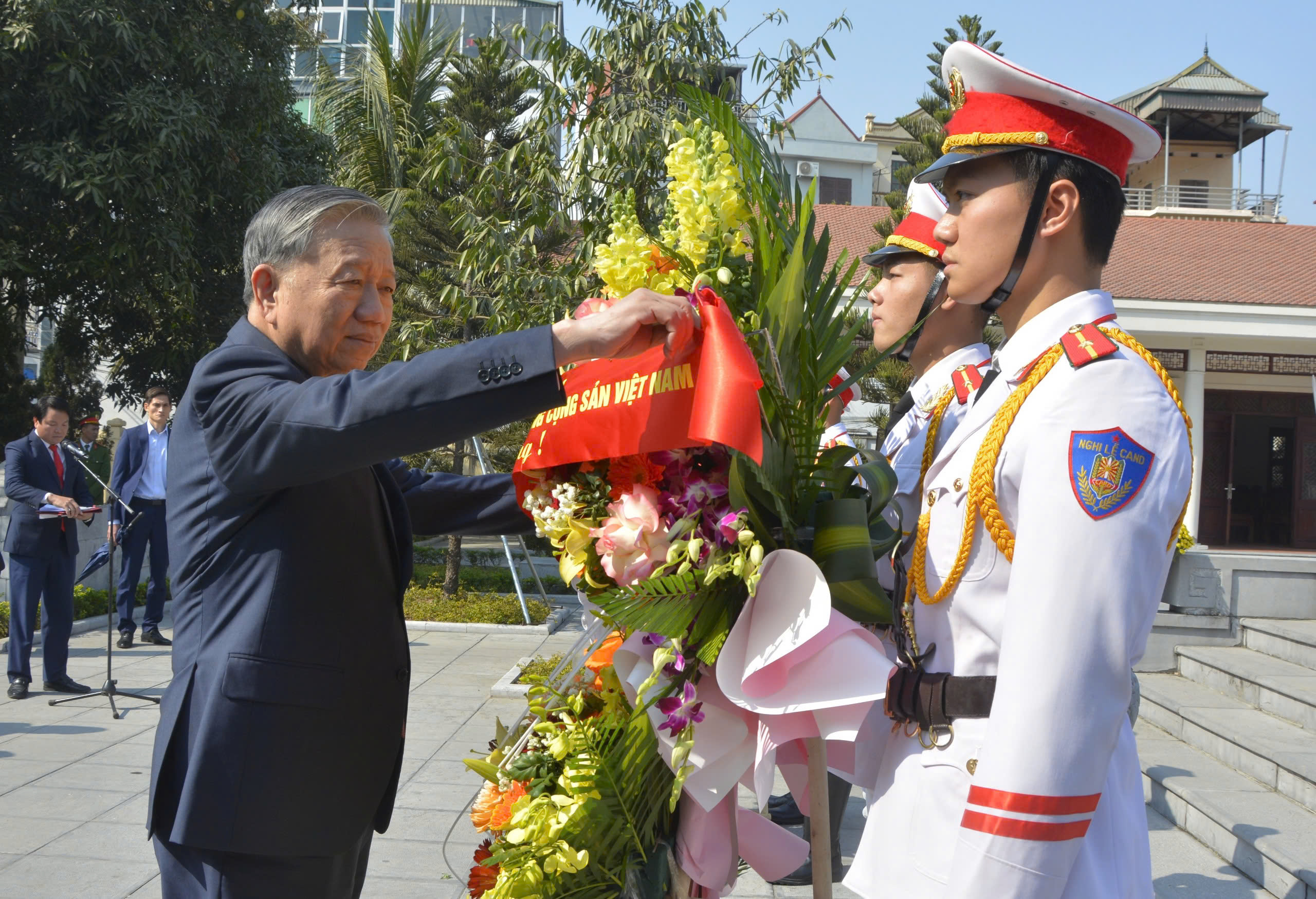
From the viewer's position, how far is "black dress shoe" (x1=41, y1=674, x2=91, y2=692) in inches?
254

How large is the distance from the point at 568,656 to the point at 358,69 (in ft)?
50.9

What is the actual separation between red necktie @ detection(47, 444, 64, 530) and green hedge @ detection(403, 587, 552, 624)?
3141 mm

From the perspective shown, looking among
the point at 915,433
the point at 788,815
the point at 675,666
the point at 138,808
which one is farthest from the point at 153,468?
the point at 675,666

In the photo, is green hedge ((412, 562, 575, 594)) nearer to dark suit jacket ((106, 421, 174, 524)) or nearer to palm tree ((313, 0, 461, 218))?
dark suit jacket ((106, 421, 174, 524))

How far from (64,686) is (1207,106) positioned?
29.1 m

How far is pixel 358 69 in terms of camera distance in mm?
15461

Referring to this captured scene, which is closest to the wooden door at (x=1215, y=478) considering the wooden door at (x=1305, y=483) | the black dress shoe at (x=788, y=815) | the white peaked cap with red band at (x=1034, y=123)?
the wooden door at (x=1305, y=483)

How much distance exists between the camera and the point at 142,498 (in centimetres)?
798

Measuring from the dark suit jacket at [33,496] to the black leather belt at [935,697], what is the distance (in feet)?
21.2

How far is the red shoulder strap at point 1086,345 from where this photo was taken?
1.37 metres

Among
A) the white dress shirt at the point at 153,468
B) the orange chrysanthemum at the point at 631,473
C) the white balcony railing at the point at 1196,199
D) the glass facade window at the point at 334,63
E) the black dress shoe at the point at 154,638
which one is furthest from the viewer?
the white balcony railing at the point at 1196,199

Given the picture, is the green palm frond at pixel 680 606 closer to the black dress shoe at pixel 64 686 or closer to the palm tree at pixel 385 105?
the black dress shoe at pixel 64 686

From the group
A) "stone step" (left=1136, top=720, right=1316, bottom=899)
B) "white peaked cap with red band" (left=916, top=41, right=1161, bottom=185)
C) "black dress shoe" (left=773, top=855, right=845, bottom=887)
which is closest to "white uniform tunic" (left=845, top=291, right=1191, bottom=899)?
"white peaked cap with red band" (left=916, top=41, right=1161, bottom=185)

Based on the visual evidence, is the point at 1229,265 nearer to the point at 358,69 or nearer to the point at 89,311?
the point at 358,69
